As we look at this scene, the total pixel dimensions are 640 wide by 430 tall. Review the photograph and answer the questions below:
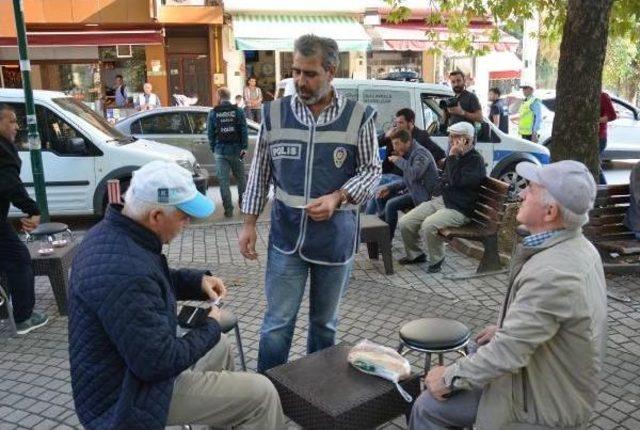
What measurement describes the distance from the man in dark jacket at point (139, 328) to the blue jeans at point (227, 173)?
6484 millimetres

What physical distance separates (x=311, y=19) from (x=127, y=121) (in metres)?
9.69

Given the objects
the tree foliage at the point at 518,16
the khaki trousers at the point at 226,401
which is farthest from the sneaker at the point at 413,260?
the khaki trousers at the point at 226,401

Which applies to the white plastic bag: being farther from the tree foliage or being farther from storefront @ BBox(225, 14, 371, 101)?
storefront @ BBox(225, 14, 371, 101)

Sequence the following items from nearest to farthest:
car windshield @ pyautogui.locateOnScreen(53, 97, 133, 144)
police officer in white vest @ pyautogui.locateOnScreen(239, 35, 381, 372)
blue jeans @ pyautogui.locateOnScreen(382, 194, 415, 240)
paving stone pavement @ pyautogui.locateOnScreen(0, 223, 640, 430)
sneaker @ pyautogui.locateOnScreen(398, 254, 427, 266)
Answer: police officer in white vest @ pyautogui.locateOnScreen(239, 35, 381, 372) < paving stone pavement @ pyautogui.locateOnScreen(0, 223, 640, 430) < sneaker @ pyautogui.locateOnScreen(398, 254, 427, 266) < blue jeans @ pyautogui.locateOnScreen(382, 194, 415, 240) < car windshield @ pyautogui.locateOnScreen(53, 97, 133, 144)

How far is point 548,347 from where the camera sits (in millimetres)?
2289

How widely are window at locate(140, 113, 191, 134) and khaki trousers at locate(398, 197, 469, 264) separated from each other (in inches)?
232

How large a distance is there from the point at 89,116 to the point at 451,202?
524 centimetres

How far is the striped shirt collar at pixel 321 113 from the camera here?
3.14 m

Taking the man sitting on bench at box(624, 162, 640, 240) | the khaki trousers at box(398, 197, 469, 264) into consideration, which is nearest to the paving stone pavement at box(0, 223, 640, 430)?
the khaki trousers at box(398, 197, 469, 264)

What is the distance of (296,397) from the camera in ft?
8.63

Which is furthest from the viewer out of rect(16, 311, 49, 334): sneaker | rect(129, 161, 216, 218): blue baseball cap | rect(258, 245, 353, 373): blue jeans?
rect(16, 311, 49, 334): sneaker

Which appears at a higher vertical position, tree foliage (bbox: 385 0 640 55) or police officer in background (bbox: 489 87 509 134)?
tree foliage (bbox: 385 0 640 55)

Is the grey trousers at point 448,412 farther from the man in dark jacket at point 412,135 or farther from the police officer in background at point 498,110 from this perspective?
the police officer in background at point 498,110

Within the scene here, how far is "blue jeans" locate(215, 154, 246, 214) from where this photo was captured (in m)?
8.95
